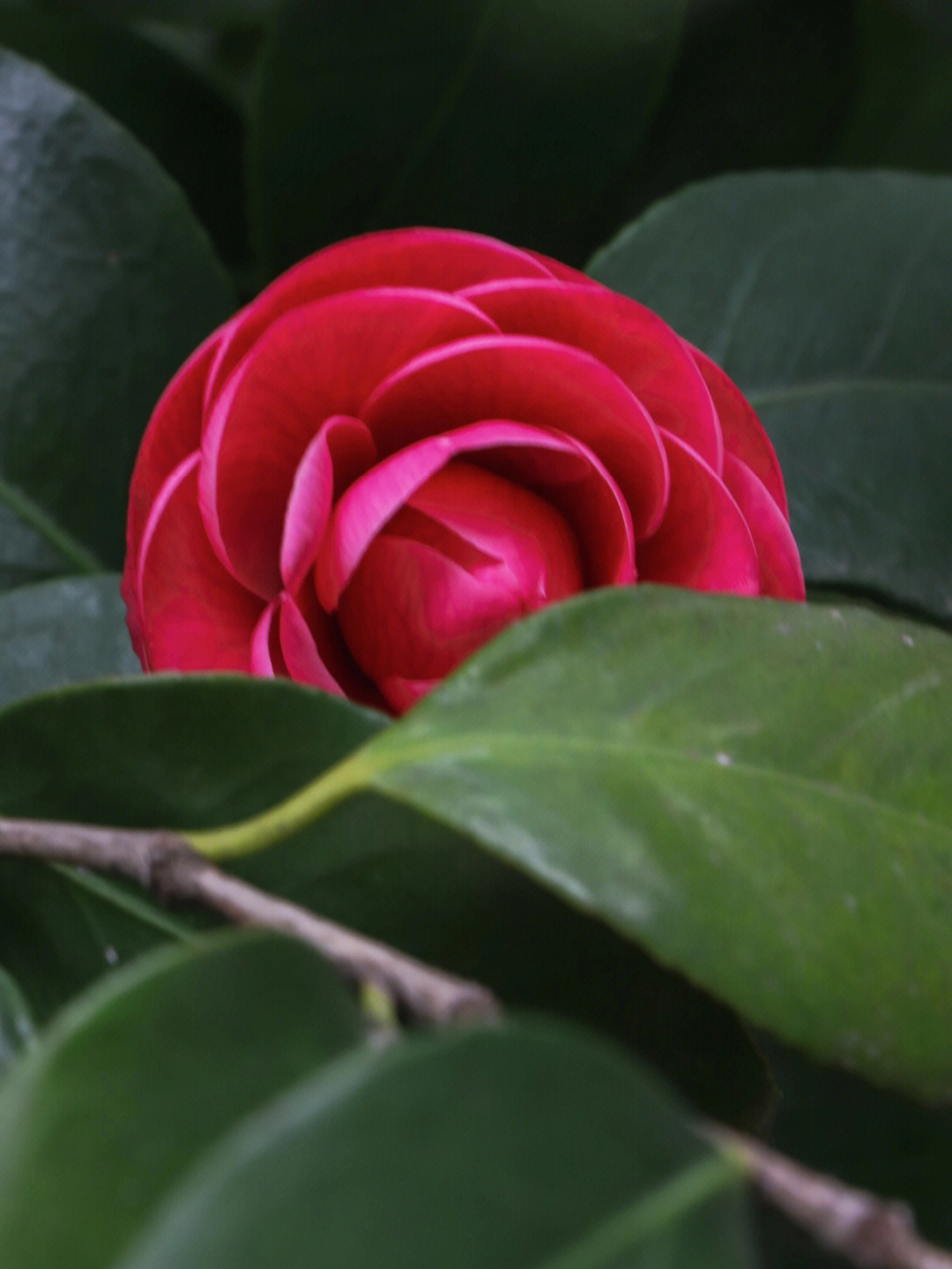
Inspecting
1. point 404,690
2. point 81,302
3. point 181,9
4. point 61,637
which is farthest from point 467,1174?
point 181,9

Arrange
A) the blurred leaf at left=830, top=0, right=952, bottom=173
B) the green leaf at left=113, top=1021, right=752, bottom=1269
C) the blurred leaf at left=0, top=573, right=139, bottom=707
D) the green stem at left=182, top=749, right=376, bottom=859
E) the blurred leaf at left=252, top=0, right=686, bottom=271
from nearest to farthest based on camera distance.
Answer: the green leaf at left=113, top=1021, right=752, bottom=1269, the green stem at left=182, top=749, right=376, bottom=859, the blurred leaf at left=0, top=573, right=139, bottom=707, the blurred leaf at left=252, top=0, right=686, bottom=271, the blurred leaf at left=830, top=0, right=952, bottom=173

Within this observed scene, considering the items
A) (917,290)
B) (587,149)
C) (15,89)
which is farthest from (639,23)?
(15,89)

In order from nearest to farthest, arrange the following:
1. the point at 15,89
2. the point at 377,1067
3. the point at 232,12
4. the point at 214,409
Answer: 1. the point at 377,1067
2. the point at 214,409
3. the point at 15,89
4. the point at 232,12

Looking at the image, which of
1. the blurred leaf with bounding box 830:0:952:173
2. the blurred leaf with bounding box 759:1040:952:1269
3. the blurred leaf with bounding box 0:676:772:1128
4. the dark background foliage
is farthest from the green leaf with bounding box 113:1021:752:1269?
the blurred leaf with bounding box 830:0:952:173

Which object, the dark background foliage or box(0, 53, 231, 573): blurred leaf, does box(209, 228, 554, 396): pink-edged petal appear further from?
box(0, 53, 231, 573): blurred leaf

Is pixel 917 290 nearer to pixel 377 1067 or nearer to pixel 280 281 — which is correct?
pixel 280 281

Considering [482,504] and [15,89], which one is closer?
[482,504]
